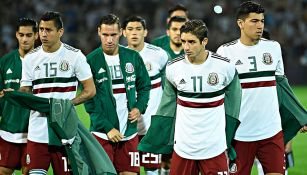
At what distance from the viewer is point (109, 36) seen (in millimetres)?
7734

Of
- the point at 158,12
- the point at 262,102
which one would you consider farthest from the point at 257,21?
the point at 158,12

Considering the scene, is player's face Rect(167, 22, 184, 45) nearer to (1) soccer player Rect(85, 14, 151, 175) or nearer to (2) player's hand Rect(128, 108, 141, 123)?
(1) soccer player Rect(85, 14, 151, 175)

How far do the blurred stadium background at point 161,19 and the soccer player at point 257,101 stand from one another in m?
13.3

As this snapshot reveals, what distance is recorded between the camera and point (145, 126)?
9070mm

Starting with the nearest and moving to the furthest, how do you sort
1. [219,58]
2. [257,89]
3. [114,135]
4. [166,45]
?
[219,58], [257,89], [114,135], [166,45]

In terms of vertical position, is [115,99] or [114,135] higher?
[115,99]

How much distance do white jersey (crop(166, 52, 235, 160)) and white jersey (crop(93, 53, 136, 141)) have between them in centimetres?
125

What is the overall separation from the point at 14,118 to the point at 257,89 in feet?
8.21

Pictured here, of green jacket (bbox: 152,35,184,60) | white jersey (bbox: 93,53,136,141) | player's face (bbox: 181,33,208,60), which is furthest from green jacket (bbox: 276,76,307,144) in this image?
green jacket (bbox: 152,35,184,60)

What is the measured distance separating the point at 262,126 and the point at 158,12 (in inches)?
622

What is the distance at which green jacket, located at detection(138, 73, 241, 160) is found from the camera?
679cm

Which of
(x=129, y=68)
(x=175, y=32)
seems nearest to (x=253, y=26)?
(x=129, y=68)

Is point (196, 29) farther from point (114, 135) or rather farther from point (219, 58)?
point (114, 135)

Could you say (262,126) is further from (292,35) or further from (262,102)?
(292,35)
